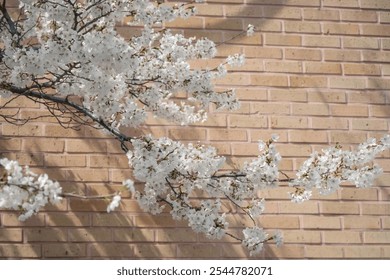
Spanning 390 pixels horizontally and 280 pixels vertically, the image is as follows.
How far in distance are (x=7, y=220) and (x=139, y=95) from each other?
0.73 metres

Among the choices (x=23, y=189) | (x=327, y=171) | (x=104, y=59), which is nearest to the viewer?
(x=23, y=189)

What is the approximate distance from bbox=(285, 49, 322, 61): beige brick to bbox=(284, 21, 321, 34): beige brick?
79mm

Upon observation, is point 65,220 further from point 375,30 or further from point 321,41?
point 375,30

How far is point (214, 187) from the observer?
2.06 metres

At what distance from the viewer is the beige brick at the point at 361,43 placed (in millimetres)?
2754

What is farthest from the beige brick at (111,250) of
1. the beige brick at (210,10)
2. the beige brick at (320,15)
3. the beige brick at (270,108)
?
the beige brick at (320,15)

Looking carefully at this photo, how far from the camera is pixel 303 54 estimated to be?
8.91 feet

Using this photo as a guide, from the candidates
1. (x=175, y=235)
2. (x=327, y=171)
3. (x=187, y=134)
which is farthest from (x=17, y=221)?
(x=327, y=171)

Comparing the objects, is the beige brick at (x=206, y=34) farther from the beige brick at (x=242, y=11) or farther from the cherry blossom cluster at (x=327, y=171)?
the cherry blossom cluster at (x=327, y=171)

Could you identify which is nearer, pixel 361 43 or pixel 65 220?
pixel 65 220

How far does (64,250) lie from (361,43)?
141 centimetres

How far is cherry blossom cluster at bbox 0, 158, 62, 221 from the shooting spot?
1465 mm

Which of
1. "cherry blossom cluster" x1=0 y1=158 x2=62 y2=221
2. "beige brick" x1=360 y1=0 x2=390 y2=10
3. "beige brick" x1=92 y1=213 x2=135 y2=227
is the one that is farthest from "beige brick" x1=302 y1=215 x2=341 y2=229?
"cherry blossom cluster" x1=0 y1=158 x2=62 y2=221

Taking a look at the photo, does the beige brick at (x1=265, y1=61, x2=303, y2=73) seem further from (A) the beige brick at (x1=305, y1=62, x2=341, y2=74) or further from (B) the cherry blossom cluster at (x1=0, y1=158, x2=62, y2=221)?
(B) the cherry blossom cluster at (x1=0, y1=158, x2=62, y2=221)
